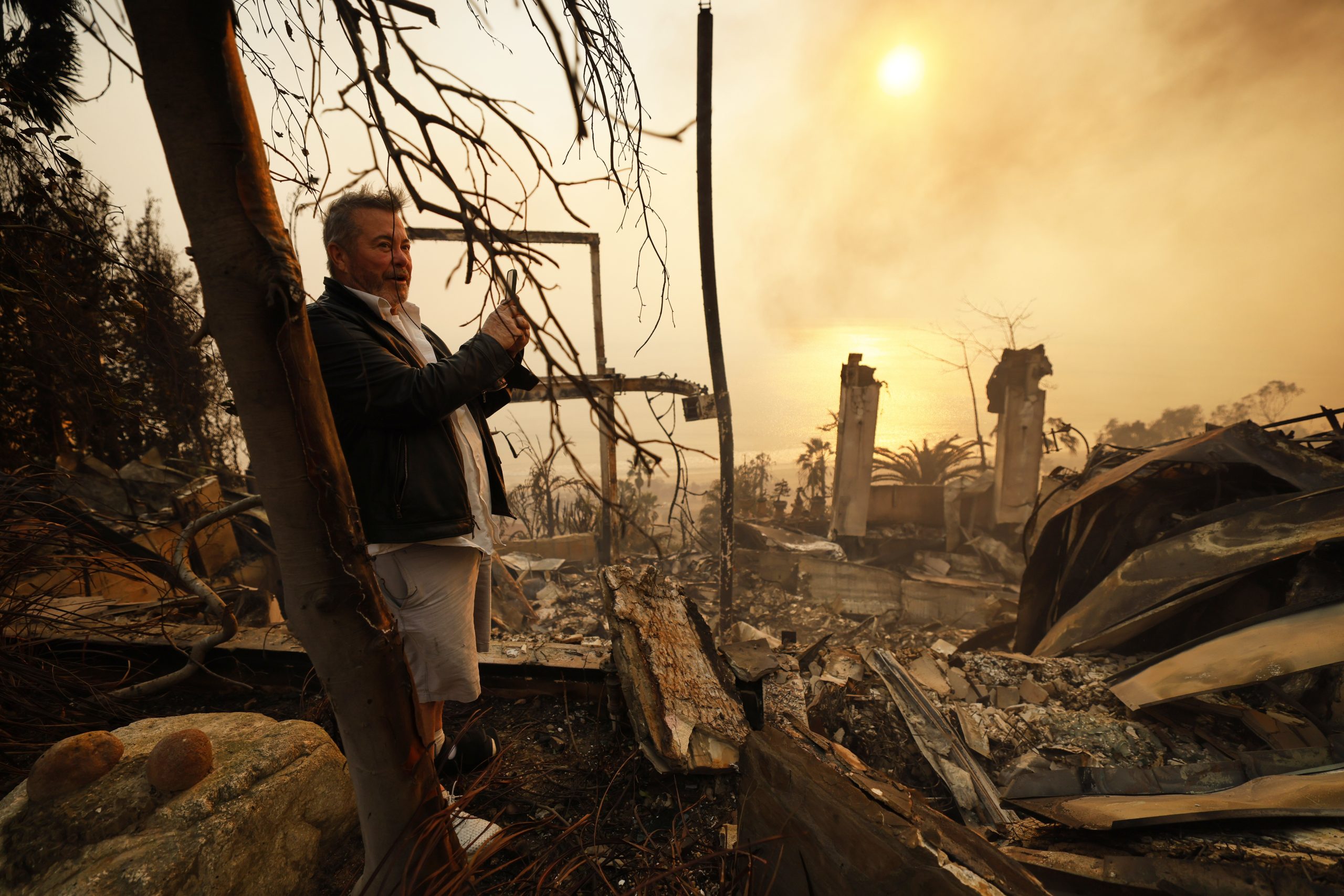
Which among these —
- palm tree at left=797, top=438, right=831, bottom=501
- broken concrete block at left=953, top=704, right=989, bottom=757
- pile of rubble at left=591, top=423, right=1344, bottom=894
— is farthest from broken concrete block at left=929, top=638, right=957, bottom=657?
palm tree at left=797, top=438, right=831, bottom=501

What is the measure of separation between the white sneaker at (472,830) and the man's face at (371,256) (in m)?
1.68

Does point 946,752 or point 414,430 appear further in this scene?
point 946,752

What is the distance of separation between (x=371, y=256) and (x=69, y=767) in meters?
1.60

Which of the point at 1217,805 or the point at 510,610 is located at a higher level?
the point at 1217,805

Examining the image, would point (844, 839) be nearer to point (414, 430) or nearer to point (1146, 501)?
point (414, 430)

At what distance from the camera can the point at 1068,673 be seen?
3.65 m

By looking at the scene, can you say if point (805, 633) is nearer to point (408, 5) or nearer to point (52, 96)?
point (408, 5)

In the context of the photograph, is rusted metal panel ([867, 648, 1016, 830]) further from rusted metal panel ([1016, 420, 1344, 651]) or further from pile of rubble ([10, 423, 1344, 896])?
rusted metal panel ([1016, 420, 1344, 651])

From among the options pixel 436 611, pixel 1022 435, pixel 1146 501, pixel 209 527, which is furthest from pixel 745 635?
pixel 1022 435

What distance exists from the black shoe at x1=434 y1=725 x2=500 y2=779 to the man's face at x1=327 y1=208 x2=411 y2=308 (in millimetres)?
1713

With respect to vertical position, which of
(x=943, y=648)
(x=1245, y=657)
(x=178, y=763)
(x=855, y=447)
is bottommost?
(x=943, y=648)

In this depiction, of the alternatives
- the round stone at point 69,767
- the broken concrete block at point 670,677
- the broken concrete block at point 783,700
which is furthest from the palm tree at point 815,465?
the round stone at point 69,767

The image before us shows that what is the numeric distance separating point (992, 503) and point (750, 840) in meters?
8.27

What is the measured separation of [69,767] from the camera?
52.7 inches
